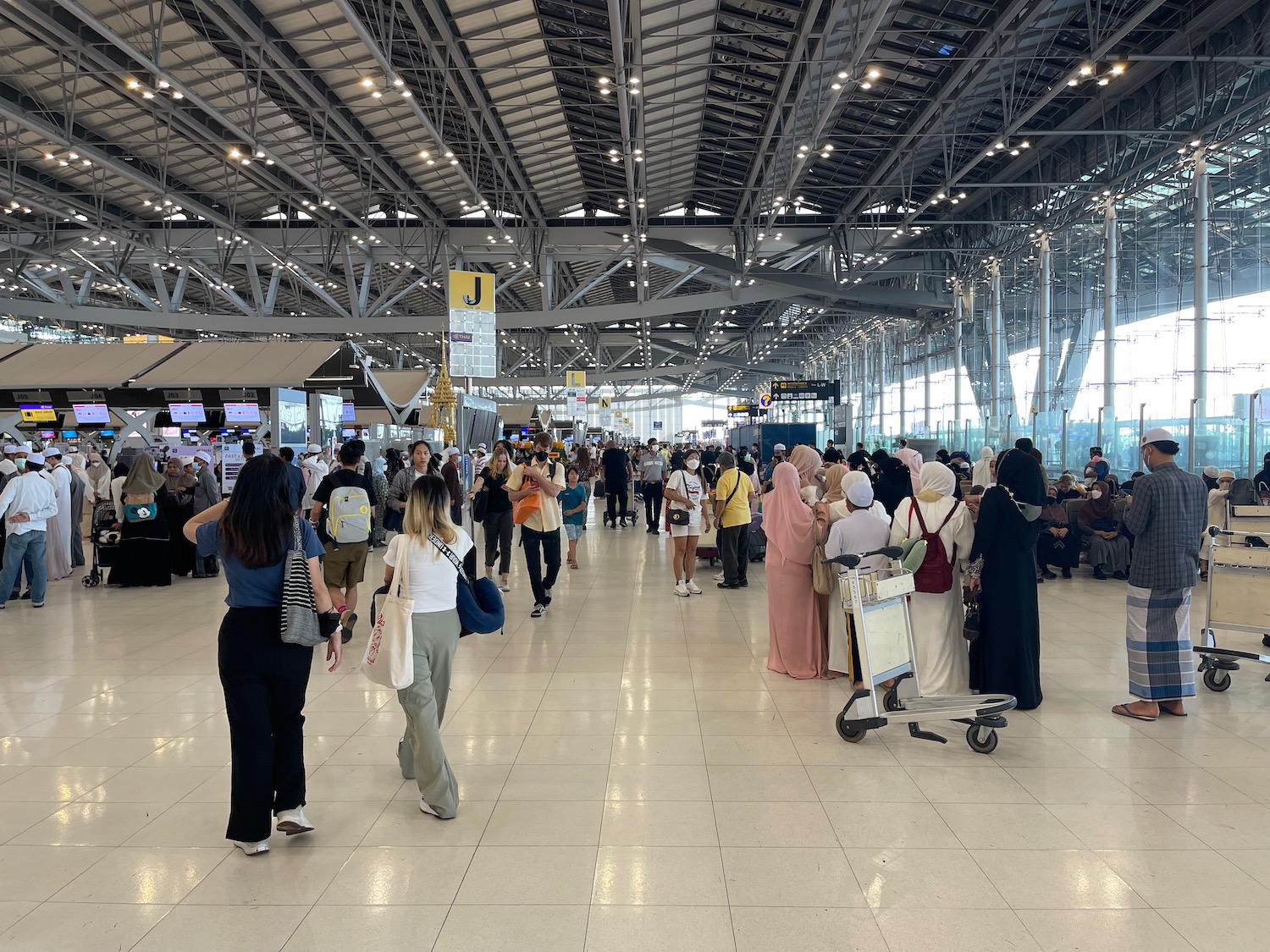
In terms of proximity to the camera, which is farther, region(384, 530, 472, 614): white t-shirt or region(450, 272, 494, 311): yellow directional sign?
region(450, 272, 494, 311): yellow directional sign

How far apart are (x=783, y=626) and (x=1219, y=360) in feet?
43.6

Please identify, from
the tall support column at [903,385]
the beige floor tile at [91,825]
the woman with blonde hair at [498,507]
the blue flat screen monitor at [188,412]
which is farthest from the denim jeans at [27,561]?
the tall support column at [903,385]

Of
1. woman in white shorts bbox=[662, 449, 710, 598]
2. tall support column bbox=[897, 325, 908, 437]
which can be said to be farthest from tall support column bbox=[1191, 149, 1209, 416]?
tall support column bbox=[897, 325, 908, 437]

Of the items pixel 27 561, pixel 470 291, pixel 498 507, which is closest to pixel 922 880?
pixel 498 507

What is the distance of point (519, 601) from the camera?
32.1ft

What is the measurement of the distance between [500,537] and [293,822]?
22.3 feet

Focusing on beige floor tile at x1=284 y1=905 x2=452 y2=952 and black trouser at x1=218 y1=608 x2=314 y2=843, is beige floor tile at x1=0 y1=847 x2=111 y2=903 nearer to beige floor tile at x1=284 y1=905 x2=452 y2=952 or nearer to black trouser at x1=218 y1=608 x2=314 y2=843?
black trouser at x1=218 y1=608 x2=314 y2=843

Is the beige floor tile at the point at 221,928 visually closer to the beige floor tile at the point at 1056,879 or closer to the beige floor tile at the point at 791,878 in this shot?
the beige floor tile at the point at 791,878

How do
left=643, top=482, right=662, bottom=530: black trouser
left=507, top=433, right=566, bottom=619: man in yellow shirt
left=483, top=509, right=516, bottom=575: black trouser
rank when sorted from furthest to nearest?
left=643, top=482, right=662, bottom=530: black trouser, left=483, top=509, right=516, bottom=575: black trouser, left=507, top=433, right=566, bottom=619: man in yellow shirt

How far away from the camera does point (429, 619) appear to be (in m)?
3.94

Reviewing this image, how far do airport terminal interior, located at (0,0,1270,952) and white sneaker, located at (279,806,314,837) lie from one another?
14mm

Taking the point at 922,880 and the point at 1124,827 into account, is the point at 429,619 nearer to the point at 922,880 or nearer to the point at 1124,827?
the point at 922,880

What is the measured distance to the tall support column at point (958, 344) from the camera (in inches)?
1068

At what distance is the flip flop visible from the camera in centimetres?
536
